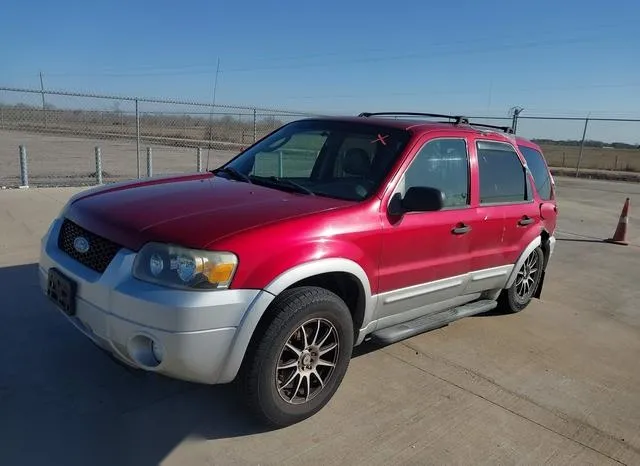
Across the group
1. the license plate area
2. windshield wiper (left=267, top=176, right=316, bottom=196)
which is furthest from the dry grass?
the license plate area

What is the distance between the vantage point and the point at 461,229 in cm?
409

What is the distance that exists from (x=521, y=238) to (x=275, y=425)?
9.57ft

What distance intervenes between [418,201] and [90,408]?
2.32 metres

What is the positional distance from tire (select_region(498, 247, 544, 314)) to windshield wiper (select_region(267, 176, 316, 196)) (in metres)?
2.49

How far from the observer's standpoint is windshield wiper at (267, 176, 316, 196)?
11.9 feet

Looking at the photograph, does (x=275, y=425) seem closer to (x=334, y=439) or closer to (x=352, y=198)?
(x=334, y=439)

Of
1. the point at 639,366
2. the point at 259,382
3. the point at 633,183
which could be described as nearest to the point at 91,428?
the point at 259,382

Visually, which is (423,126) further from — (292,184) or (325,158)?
Result: (292,184)

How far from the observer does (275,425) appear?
312cm

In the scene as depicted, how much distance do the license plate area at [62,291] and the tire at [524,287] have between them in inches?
149

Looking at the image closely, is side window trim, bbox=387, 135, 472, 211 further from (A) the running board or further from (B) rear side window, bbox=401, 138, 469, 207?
(A) the running board

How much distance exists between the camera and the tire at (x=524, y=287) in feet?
17.2

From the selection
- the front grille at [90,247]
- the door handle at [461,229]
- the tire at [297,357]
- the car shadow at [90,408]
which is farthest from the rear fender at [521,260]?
the front grille at [90,247]

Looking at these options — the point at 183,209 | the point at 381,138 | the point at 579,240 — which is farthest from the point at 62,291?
the point at 579,240
